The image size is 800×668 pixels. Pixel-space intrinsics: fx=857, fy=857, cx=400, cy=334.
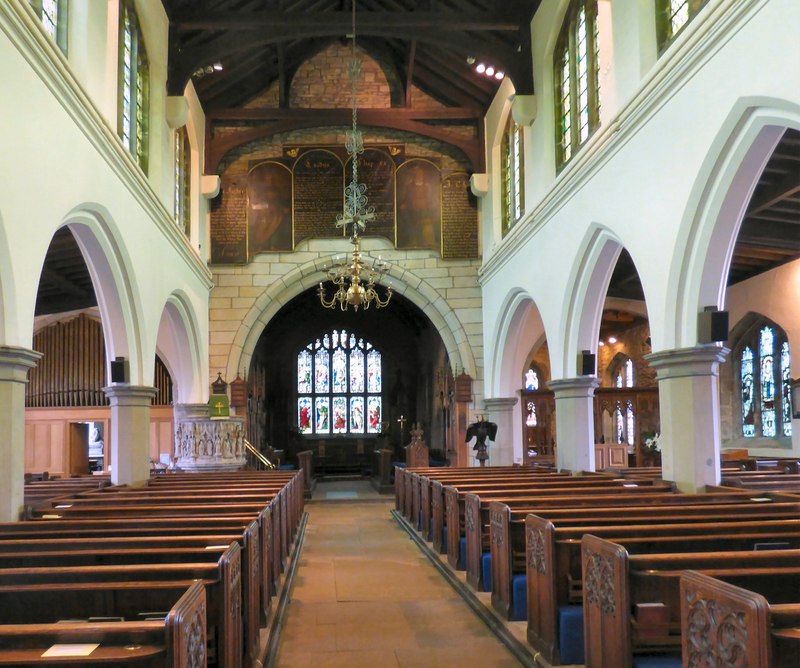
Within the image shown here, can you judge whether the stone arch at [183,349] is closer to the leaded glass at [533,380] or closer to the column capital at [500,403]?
the column capital at [500,403]

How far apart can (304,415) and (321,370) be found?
1.29 metres

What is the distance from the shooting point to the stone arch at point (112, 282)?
8789mm

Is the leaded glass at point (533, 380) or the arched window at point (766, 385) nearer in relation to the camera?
the arched window at point (766, 385)

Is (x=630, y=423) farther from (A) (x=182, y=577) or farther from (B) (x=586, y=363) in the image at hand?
(A) (x=182, y=577)

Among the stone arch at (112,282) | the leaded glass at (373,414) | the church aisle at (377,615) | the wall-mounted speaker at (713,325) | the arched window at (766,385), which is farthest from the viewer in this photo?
the leaded glass at (373,414)

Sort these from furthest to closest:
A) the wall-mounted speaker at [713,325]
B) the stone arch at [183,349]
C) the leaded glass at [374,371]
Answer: the leaded glass at [374,371] < the stone arch at [183,349] < the wall-mounted speaker at [713,325]

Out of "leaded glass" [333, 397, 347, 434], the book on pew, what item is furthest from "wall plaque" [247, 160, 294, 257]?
the book on pew

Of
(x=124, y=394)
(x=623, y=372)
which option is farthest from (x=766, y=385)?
(x=124, y=394)

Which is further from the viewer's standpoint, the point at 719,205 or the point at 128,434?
the point at 128,434

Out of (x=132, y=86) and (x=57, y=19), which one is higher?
(x=132, y=86)

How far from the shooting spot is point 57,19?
7.75m

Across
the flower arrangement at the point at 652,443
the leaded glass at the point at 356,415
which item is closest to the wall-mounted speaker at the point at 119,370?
the flower arrangement at the point at 652,443

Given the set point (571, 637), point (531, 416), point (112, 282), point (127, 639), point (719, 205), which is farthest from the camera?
point (531, 416)

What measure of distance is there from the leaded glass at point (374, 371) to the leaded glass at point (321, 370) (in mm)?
1113
